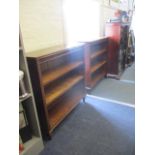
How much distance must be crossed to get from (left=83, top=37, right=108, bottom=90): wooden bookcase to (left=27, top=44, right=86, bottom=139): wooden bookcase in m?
0.40

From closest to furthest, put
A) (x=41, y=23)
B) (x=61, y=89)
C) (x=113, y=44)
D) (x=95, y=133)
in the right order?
(x=95, y=133), (x=61, y=89), (x=41, y=23), (x=113, y=44)

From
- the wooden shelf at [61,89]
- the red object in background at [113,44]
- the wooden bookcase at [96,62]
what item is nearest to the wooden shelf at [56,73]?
the wooden shelf at [61,89]

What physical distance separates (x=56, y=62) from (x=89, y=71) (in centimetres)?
86

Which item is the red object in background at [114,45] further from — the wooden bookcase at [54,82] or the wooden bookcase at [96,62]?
the wooden bookcase at [54,82]

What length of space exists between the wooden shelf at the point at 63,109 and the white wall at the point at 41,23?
92cm

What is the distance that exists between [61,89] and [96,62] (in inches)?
67.3

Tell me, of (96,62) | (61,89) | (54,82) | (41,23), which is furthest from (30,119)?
(96,62)

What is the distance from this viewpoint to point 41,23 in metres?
2.26

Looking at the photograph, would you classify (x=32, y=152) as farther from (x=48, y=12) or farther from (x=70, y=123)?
(x=48, y=12)

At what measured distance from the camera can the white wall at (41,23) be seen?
1.98 m

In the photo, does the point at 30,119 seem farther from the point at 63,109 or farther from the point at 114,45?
the point at 114,45

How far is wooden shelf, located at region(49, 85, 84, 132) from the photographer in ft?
6.61
